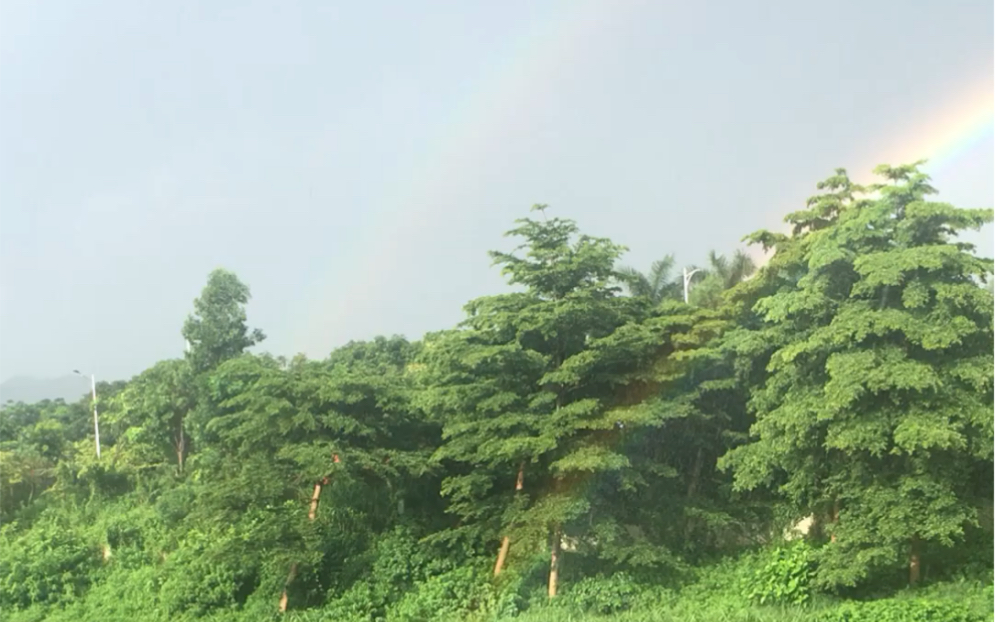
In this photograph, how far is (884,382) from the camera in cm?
690

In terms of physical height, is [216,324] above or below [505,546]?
above

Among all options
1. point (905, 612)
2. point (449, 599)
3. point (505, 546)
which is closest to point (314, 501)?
point (449, 599)

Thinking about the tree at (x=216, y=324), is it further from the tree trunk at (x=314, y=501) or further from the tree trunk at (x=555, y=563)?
the tree trunk at (x=555, y=563)

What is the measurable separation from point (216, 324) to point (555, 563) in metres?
6.92

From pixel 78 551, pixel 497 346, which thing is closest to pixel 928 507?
pixel 497 346

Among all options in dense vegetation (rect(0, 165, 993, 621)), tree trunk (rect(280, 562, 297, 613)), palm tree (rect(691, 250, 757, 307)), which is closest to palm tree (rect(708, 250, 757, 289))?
palm tree (rect(691, 250, 757, 307))

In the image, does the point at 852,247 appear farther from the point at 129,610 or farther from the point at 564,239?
the point at 129,610

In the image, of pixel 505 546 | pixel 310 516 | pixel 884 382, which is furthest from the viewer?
pixel 310 516

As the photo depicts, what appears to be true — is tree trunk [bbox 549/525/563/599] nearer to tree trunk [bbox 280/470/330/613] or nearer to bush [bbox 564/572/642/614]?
bush [bbox 564/572/642/614]

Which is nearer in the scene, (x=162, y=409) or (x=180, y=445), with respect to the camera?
(x=162, y=409)

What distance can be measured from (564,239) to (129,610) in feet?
23.8

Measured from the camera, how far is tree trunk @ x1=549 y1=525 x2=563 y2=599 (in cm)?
836

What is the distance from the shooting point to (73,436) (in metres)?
20.7

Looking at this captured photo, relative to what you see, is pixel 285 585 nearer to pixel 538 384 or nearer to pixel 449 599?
pixel 449 599
